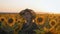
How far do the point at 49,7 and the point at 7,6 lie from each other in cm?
47

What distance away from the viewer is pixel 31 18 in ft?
4.24

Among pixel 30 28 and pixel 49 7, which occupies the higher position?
pixel 49 7

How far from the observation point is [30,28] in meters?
1.28

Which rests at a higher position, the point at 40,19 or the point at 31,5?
the point at 31,5

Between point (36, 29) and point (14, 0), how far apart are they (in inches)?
16.0

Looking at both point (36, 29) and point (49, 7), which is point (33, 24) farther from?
point (49, 7)

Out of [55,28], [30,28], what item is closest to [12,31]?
[30,28]

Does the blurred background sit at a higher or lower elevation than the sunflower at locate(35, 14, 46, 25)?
higher

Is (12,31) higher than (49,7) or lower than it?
lower

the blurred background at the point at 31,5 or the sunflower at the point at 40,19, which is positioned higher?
the blurred background at the point at 31,5

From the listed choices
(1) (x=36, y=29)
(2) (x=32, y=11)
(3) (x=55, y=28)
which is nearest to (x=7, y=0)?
(2) (x=32, y=11)

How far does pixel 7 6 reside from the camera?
1.36 metres

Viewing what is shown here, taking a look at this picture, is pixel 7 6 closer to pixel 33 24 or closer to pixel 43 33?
pixel 33 24

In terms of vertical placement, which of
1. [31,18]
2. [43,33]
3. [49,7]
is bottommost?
[43,33]
